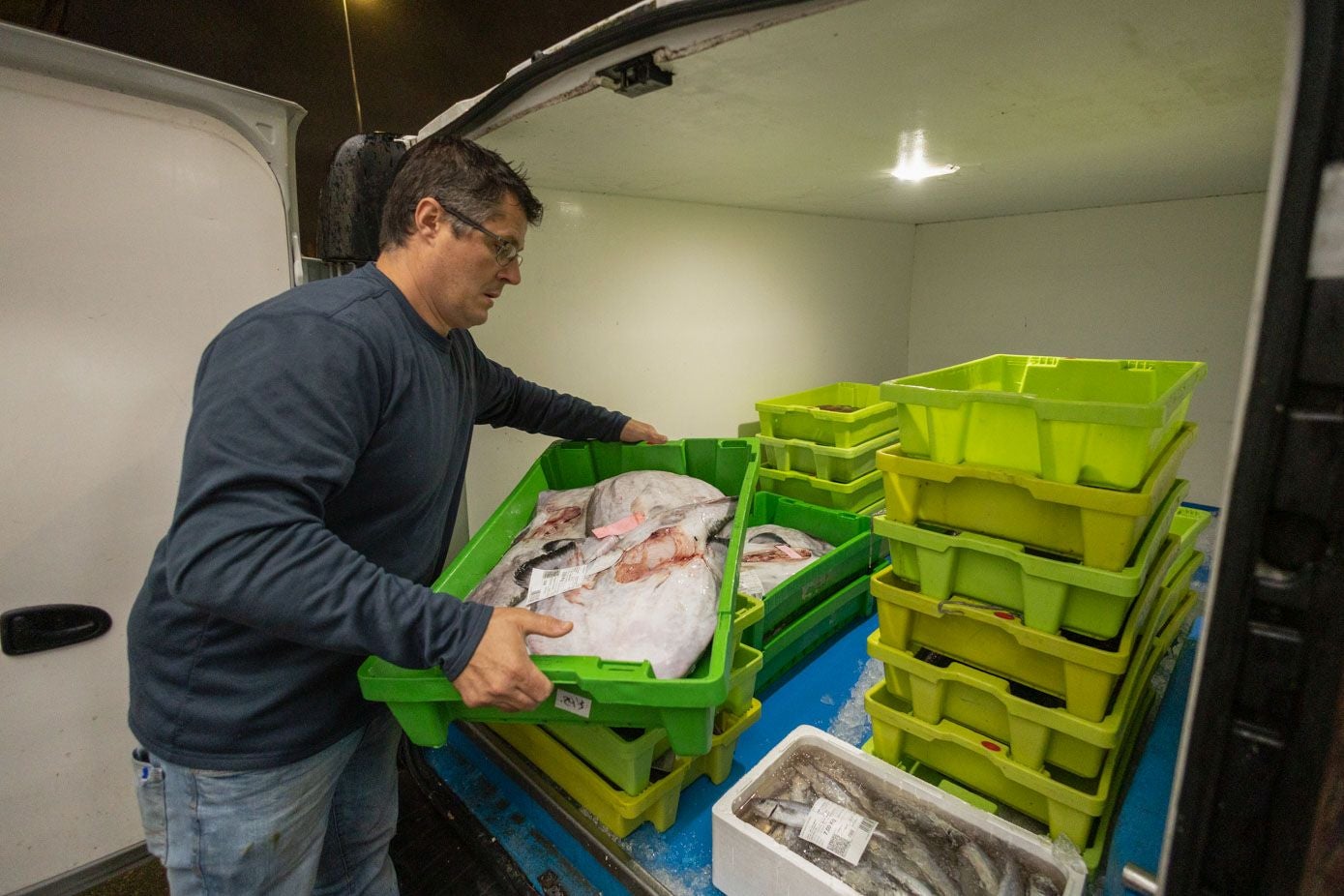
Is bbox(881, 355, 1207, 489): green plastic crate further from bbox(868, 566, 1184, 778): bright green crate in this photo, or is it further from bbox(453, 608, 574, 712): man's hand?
bbox(453, 608, 574, 712): man's hand

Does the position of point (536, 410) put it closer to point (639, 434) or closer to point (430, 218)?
point (639, 434)

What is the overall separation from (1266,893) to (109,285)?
2.41 metres

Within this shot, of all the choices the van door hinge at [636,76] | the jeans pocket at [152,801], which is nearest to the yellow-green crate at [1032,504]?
the van door hinge at [636,76]

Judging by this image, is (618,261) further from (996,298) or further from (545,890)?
(996,298)

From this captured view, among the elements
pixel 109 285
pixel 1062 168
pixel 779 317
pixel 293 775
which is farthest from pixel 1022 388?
pixel 109 285

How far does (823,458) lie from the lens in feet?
8.15

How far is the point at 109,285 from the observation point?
149 cm

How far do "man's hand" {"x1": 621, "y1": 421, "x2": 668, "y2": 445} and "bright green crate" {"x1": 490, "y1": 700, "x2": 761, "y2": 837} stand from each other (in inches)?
33.2

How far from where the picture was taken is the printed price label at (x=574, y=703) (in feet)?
3.22

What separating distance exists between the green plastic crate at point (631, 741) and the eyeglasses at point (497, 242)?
1.01 meters

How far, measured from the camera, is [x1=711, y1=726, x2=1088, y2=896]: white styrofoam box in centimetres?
113

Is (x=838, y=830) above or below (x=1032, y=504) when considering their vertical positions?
below

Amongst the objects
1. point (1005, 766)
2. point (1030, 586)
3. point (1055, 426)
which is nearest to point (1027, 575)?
point (1030, 586)

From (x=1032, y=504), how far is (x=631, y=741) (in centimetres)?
104
